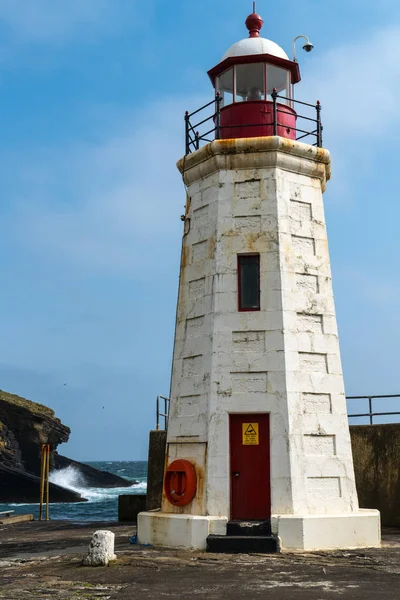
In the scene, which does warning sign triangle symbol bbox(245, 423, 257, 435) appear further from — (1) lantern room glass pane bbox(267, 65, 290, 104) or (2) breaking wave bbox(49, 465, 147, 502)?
(2) breaking wave bbox(49, 465, 147, 502)

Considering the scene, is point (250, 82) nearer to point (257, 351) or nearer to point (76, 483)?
point (257, 351)

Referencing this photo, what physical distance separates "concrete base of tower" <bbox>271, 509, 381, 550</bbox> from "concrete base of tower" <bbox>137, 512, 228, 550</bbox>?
1.04 m

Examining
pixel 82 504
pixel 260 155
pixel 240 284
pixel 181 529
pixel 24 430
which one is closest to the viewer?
pixel 181 529

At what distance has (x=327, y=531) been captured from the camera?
12.2 m

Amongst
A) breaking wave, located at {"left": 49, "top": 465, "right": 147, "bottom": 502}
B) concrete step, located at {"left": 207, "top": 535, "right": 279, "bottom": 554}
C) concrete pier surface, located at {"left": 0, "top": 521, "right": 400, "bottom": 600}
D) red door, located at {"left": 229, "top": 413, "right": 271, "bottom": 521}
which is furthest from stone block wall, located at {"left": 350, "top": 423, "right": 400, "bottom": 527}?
breaking wave, located at {"left": 49, "top": 465, "right": 147, "bottom": 502}

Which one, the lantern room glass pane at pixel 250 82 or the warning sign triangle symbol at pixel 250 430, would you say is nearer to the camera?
the warning sign triangle symbol at pixel 250 430

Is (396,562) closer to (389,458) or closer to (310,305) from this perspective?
(310,305)

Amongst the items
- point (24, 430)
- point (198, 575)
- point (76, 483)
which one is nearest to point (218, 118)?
point (198, 575)

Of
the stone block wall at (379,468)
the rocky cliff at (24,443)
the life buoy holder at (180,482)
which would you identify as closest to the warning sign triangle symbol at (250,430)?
the life buoy holder at (180,482)

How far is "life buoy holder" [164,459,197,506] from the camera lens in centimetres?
1270

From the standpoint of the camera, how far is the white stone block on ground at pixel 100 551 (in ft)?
35.6

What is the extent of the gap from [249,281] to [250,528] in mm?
4347

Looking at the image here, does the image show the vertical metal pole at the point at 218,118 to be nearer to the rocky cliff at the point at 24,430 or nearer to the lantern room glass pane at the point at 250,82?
the lantern room glass pane at the point at 250,82

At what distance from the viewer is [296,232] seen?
13555 millimetres
